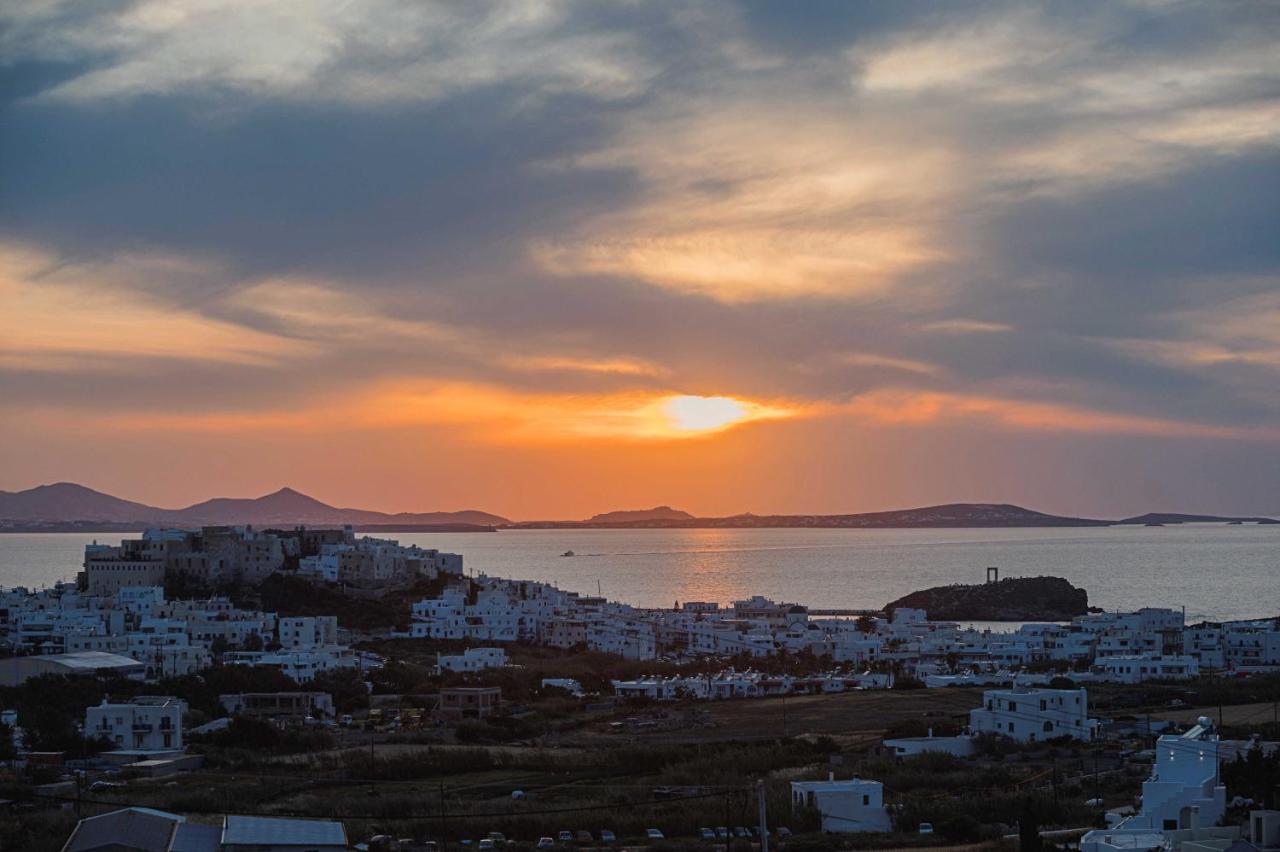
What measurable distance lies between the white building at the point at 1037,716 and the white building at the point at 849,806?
9.28 meters

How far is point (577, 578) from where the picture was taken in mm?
127938

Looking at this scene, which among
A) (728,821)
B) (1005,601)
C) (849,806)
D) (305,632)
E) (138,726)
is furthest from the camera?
(1005,601)

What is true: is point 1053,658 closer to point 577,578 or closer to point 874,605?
point 874,605

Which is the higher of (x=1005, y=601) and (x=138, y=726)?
(x=1005, y=601)

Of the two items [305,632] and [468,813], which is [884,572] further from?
[468,813]

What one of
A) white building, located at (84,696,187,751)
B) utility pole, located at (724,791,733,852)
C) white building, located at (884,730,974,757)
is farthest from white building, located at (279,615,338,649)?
utility pole, located at (724,791,733,852)

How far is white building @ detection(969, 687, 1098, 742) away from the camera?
3120cm

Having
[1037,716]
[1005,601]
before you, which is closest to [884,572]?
[1005,601]

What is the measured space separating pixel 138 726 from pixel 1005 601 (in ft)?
215

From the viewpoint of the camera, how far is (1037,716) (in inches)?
1235

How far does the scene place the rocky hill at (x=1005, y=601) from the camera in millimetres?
87312

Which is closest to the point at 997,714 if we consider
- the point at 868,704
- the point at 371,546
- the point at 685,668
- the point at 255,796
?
the point at 868,704

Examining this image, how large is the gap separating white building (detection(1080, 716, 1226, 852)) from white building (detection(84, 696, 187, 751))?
19711 millimetres

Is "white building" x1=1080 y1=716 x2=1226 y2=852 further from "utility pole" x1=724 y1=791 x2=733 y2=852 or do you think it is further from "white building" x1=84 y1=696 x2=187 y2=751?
"white building" x1=84 y1=696 x2=187 y2=751
